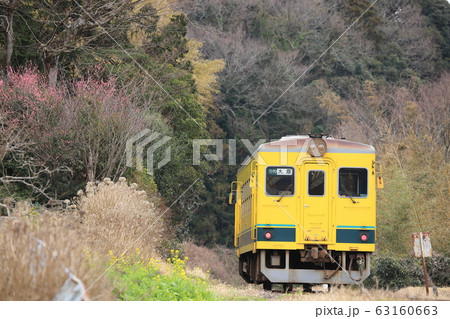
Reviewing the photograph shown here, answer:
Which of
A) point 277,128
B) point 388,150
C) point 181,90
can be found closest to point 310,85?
point 277,128

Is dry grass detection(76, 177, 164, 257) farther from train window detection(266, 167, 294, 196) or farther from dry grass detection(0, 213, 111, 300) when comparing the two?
dry grass detection(0, 213, 111, 300)

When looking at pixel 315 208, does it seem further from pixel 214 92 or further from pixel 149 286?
pixel 214 92

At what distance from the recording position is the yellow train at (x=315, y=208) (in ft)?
49.9

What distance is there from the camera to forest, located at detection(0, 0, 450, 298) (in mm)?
22359

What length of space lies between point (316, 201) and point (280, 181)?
2.70 feet

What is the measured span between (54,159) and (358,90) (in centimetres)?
3121


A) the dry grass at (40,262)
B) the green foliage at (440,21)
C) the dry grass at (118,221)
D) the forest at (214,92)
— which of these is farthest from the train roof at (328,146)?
the green foliage at (440,21)

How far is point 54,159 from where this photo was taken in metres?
22.1

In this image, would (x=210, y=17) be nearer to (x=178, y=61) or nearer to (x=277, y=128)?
(x=277, y=128)

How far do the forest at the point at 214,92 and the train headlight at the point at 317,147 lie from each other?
5135mm

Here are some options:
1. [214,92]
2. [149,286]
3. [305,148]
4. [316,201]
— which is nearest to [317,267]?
[316,201]

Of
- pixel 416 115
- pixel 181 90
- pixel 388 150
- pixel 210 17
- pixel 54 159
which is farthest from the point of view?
pixel 210 17

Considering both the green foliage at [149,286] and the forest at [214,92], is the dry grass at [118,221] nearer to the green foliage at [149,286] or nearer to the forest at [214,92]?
the green foliage at [149,286]

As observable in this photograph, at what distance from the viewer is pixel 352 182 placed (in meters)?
15.5
